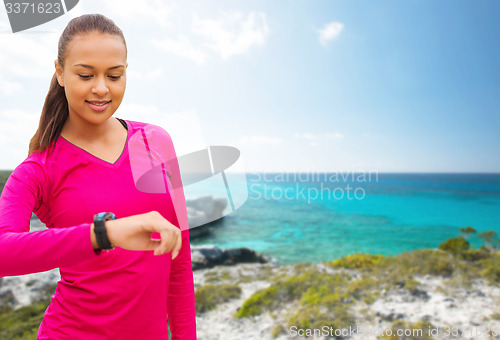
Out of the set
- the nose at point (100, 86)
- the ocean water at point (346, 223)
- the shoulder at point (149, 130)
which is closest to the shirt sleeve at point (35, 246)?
the nose at point (100, 86)

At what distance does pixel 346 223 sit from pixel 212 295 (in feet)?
51.9

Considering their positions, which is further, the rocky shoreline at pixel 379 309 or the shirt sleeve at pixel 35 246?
the rocky shoreline at pixel 379 309

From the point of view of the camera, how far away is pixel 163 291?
3.77 feet

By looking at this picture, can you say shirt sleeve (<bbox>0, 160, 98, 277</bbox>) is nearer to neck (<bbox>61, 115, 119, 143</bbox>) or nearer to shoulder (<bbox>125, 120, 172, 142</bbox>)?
neck (<bbox>61, 115, 119, 143</bbox>)

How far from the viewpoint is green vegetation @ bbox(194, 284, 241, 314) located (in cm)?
502

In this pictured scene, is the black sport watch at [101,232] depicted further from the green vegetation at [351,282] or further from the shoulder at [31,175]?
the green vegetation at [351,282]

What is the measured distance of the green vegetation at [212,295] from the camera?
16.5ft

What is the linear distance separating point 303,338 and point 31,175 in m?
4.03

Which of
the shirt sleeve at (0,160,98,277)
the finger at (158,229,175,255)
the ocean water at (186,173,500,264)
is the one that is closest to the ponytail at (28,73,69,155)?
the shirt sleeve at (0,160,98,277)

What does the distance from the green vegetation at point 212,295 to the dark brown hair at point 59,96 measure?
4463 millimetres

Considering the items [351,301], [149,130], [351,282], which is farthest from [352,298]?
[149,130]

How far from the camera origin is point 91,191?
97 centimetres

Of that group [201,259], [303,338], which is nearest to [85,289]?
[303,338]

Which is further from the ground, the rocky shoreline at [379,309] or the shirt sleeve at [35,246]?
the shirt sleeve at [35,246]
